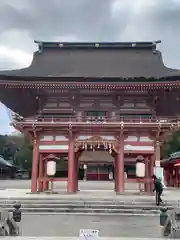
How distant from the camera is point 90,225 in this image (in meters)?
15.1

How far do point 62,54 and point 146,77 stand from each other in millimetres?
9432

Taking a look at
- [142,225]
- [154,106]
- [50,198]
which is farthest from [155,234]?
[154,106]

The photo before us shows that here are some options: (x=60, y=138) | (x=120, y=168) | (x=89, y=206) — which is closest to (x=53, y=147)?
(x=60, y=138)

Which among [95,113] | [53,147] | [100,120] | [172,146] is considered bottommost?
[53,147]

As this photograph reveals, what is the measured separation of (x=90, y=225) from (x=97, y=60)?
60.5 ft

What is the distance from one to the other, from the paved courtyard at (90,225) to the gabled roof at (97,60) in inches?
490

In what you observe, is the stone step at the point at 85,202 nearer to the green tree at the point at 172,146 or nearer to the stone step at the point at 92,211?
the stone step at the point at 92,211

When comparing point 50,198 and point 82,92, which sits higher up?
point 82,92

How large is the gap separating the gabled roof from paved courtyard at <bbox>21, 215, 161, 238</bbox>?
12436 mm

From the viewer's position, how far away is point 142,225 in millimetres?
15492

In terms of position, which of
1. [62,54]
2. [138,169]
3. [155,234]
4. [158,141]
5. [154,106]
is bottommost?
[155,234]

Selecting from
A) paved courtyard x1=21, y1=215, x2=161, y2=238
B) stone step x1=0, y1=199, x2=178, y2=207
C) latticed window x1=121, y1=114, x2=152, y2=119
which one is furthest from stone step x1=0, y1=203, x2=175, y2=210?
latticed window x1=121, y1=114, x2=152, y2=119

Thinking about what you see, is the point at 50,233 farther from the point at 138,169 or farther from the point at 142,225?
the point at 138,169

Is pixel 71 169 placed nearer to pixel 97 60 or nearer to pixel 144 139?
pixel 144 139
